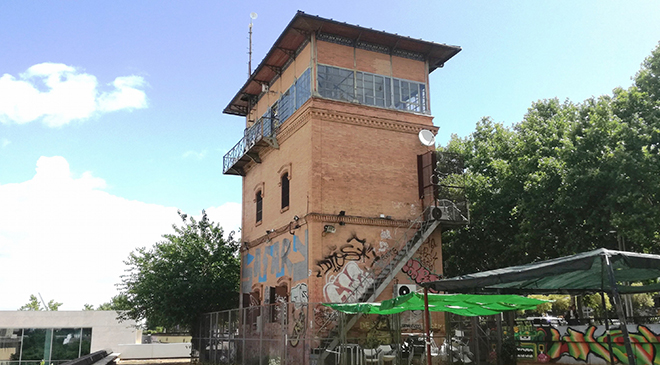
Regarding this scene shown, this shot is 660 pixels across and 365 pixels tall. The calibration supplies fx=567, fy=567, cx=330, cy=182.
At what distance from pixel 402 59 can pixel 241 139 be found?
33.8ft

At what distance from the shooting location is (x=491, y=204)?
97.2 feet

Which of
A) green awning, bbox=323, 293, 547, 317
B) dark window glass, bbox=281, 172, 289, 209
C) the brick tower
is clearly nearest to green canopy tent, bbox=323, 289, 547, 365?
green awning, bbox=323, 293, 547, 317

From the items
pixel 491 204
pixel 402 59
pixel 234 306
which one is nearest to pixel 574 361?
pixel 491 204

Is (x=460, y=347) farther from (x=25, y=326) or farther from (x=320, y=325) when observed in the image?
(x=25, y=326)

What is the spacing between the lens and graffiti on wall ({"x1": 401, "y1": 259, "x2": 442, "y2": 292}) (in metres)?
23.6

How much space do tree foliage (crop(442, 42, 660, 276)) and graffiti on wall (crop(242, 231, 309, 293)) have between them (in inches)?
411

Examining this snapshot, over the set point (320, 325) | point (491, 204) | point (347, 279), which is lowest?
point (320, 325)

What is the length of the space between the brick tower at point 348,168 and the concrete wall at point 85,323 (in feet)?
72.6

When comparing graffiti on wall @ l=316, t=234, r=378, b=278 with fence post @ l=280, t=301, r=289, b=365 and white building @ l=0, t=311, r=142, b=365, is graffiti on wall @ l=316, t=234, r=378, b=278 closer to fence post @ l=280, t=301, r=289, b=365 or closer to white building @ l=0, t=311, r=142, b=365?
fence post @ l=280, t=301, r=289, b=365

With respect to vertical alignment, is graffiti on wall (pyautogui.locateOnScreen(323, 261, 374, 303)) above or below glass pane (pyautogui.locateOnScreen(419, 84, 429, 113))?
below

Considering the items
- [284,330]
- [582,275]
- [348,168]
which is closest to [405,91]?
[348,168]

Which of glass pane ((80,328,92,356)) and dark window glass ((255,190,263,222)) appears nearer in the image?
dark window glass ((255,190,263,222))

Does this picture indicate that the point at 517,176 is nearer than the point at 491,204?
Yes

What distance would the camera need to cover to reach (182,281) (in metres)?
31.9
